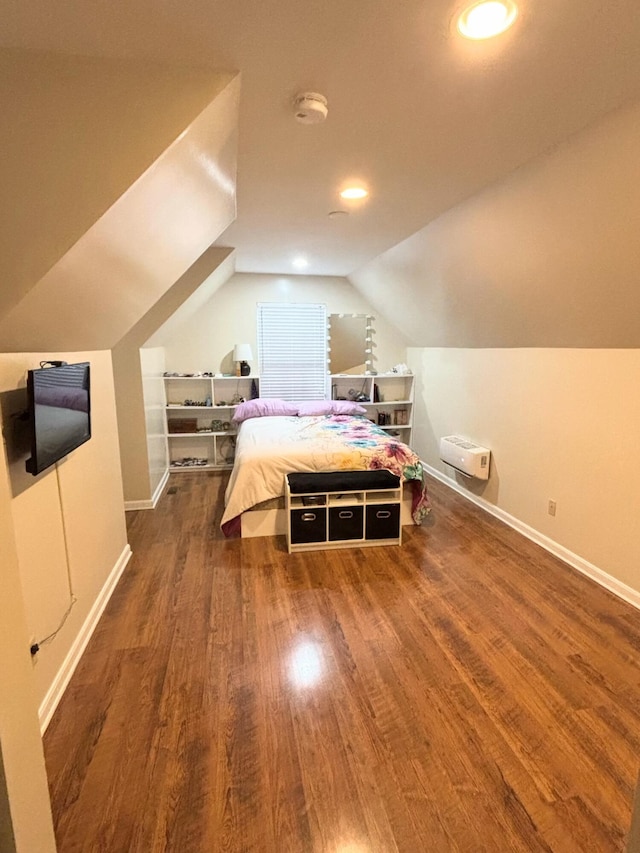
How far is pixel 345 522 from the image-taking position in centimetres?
322

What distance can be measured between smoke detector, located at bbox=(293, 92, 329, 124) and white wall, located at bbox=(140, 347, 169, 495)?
9.13 feet

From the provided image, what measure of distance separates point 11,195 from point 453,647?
257 centimetres

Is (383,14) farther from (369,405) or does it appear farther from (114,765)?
(369,405)

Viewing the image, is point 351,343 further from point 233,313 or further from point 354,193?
point 354,193

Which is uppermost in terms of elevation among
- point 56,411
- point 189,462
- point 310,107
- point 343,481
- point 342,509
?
point 310,107

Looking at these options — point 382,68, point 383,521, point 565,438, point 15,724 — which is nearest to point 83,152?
point 382,68

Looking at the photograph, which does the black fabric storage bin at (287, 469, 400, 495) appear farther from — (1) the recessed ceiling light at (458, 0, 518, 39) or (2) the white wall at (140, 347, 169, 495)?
(1) the recessed ceiling light at (458, 0, 518, 39)

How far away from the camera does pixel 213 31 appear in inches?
46.3

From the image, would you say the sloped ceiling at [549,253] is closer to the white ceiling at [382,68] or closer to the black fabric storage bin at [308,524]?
the white ceiling at [382,68]

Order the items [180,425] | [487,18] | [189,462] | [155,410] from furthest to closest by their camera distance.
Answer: [189,462]
[180,425]
[155,410]
[487,18]

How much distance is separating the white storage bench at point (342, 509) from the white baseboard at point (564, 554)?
1.03 metres

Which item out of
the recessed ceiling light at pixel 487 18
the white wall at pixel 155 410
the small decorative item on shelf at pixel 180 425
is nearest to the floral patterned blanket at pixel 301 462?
the white wall at pixel 155 410

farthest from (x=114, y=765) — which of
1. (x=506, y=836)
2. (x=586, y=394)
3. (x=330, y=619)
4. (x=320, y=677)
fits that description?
(x=586, y=394)

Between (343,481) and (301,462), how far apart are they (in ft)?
1.29
